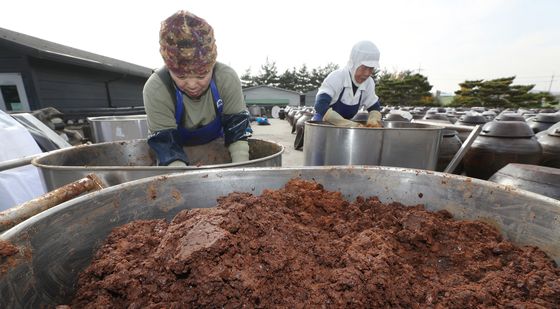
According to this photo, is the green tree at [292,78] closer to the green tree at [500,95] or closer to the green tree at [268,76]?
A: the green tree at [268,76]

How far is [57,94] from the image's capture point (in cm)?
679

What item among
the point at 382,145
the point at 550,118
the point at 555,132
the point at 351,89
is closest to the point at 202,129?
the point at 382,145

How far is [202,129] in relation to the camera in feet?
5.71

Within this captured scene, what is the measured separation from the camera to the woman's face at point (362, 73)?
2807 mm

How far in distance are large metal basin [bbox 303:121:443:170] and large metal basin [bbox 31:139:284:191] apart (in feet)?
1.86

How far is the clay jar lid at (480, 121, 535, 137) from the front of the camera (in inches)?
112

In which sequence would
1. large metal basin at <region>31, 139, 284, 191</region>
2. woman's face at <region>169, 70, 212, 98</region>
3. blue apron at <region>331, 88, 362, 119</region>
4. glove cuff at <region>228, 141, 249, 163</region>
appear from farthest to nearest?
blue apron at <region>331, 88, 362, 119</region> → glove cuff at <region>228, 141, 249, 163</region> → woman's face at <region>169, 70, 212, 98</region> → large metal basin at <region>31, 139, 284, 191</region>

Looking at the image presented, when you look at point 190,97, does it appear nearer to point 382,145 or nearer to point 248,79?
point 382,145

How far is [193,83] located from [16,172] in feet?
3.97

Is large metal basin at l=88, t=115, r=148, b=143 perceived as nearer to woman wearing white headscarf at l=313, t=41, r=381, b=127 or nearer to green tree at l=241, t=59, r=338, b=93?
woman wearing white headscarf at l=313, t=41, r=381, b=127

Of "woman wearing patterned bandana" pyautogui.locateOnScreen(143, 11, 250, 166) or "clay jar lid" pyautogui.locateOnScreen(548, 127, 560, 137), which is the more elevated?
"woman wearing patterned bandana" pyautogui.locateOnScreen(143, 11, 250, 166)

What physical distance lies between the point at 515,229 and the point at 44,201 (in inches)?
46.8

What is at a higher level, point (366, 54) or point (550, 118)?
point (366, 54)

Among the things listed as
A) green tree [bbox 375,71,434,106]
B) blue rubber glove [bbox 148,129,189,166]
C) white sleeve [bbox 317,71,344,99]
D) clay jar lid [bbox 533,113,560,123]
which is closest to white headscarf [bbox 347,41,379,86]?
white sleeve [bbox 317,71,344,99]
